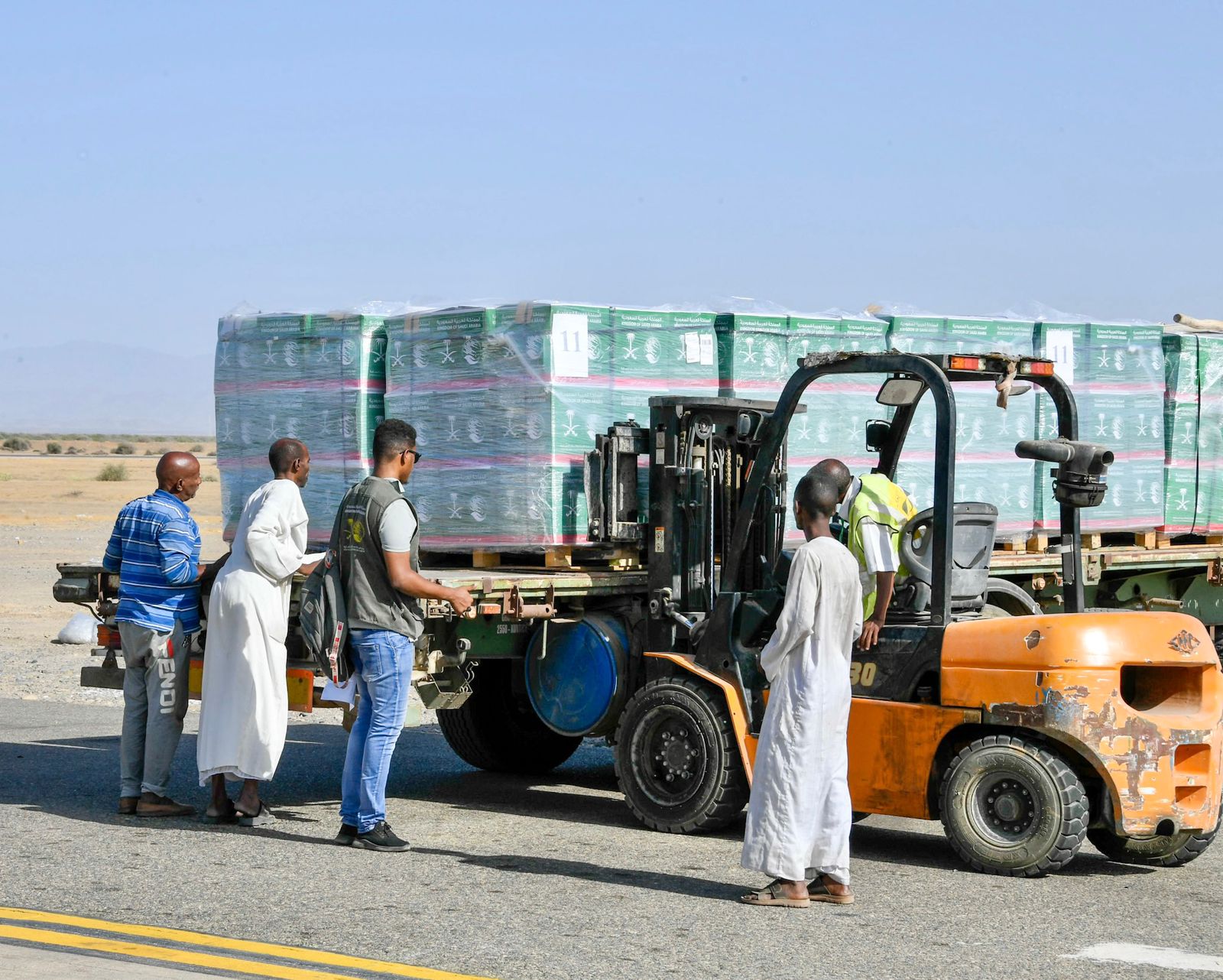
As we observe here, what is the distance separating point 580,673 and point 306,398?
7.15 ft

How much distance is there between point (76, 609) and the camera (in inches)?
883

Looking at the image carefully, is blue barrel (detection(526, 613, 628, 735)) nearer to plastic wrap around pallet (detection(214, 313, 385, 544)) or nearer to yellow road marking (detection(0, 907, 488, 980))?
plastic wrap around pallet (detection(214, 313, 385, 544))

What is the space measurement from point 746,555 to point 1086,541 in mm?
2773

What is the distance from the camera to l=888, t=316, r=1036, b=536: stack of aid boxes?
980cm

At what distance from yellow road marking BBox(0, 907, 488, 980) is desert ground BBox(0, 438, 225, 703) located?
8393 millimetres

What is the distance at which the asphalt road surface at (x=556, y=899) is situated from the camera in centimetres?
593

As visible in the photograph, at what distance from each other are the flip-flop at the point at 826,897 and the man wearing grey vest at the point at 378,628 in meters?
1.93

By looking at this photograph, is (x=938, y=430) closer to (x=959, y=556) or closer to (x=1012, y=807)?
(x=959, y=556)

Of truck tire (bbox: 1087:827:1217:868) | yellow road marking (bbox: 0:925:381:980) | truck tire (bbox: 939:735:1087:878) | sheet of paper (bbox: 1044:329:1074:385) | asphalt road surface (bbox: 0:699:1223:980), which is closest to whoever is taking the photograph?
yellow road marking (bbox: 0:925:381:980)

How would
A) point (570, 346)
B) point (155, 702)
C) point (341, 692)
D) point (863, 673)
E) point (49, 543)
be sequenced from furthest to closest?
point (49, 543) → point (570, 346) → point (155, 702) → point (341, 692) → point (863, 673)

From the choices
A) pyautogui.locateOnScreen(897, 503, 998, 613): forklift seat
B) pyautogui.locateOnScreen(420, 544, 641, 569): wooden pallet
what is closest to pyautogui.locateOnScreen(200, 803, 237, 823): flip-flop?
pyautogui.locateOnScreen(420, 544, 641, 569): wooden pallet

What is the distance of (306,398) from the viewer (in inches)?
380

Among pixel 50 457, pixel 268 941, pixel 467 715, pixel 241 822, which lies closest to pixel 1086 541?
pixel 467 715

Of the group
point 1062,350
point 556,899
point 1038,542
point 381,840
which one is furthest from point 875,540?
point 1062,350
